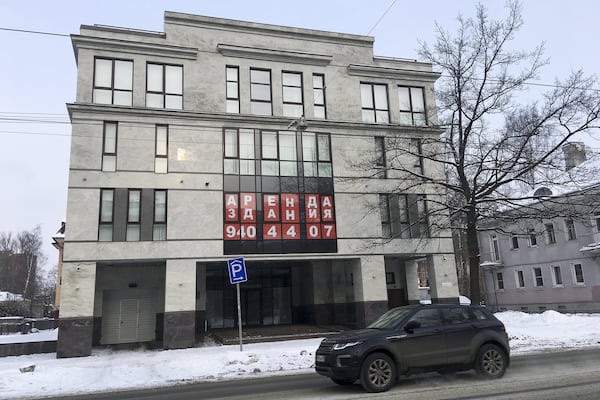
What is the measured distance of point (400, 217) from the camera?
82.0 feet

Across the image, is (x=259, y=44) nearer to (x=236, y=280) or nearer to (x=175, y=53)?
(x=175, y=53)

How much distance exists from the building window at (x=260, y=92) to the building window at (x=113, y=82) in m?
5.98

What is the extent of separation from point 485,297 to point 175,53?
37.9m

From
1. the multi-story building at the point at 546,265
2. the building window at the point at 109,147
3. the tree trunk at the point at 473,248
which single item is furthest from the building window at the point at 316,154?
the multi-story building at the point at 546,265

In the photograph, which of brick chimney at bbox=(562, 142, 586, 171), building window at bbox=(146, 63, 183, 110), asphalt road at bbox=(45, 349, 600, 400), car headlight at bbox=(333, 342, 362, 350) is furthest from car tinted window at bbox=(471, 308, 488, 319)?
building window at bbox=(146, 63, 183, 110)

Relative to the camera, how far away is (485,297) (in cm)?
4588

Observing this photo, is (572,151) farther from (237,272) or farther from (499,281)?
(499,281)

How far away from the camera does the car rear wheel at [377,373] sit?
29.0ft

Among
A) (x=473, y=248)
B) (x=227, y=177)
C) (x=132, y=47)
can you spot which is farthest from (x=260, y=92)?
(x=473, y=248)

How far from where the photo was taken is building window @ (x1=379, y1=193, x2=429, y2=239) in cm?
2472

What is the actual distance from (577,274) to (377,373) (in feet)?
109

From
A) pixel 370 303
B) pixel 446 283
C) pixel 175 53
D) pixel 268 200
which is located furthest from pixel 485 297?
pixel 175 53

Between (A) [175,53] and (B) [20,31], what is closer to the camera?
(B) [20,31]

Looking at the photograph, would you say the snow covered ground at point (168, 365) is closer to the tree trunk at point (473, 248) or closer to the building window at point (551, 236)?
the tree trunk at point (473, 248)
